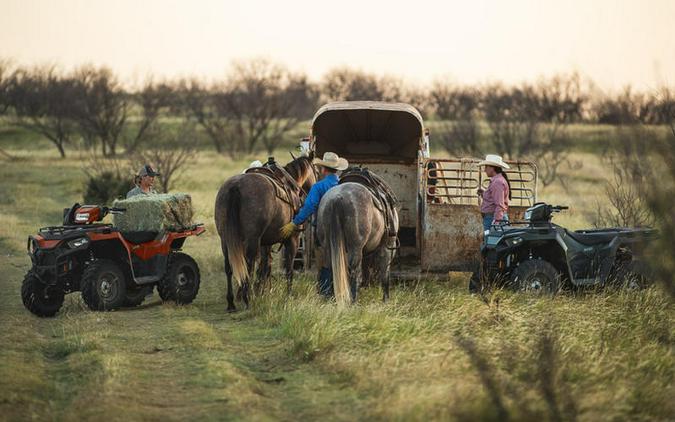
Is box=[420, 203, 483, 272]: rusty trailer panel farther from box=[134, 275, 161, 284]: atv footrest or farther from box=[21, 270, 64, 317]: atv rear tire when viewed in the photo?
box=[21, 270, 64, 317]: atv rear tire

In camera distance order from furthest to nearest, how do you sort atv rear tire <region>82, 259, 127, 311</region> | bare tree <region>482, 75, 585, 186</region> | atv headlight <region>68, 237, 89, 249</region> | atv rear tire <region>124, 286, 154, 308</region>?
bare tree <region>482, 75, 585, 186</region>, atv rear tire <region>124, 286, 154, 308</region>, atv rear tire <region>82, 259, 127, 311</region>, atv headlight <region>68, 237, 89, 249</region>

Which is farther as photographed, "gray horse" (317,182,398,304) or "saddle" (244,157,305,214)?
"saddle" (244,157,305,214)

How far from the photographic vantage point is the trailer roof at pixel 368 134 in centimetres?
1445

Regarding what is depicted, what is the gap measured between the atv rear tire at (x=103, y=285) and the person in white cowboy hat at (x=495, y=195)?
439 cm

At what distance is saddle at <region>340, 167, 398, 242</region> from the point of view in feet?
36.5

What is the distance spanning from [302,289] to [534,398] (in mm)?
5893

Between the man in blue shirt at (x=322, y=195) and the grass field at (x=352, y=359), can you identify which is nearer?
the grass field at (x=352, y=359)

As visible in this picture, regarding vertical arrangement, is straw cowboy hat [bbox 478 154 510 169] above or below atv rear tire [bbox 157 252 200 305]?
above

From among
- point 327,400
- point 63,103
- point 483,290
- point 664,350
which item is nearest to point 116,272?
point 483,290

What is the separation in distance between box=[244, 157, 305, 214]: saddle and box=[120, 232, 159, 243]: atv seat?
137 centimetres

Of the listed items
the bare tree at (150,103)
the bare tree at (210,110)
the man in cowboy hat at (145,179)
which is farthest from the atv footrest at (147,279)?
the bare tree at (210,110)

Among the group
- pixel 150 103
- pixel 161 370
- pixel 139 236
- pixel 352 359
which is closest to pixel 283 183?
pixel 139 236

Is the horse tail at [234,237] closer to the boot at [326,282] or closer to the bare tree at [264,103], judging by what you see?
the boot at [326,282]

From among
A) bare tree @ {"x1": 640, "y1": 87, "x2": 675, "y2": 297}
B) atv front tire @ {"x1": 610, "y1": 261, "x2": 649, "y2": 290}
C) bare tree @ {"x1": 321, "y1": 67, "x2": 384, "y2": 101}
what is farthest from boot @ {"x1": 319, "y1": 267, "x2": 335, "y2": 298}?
bare tree @ {"x1": 321, "y1": 67, "x2": 384, "y2": 101}
